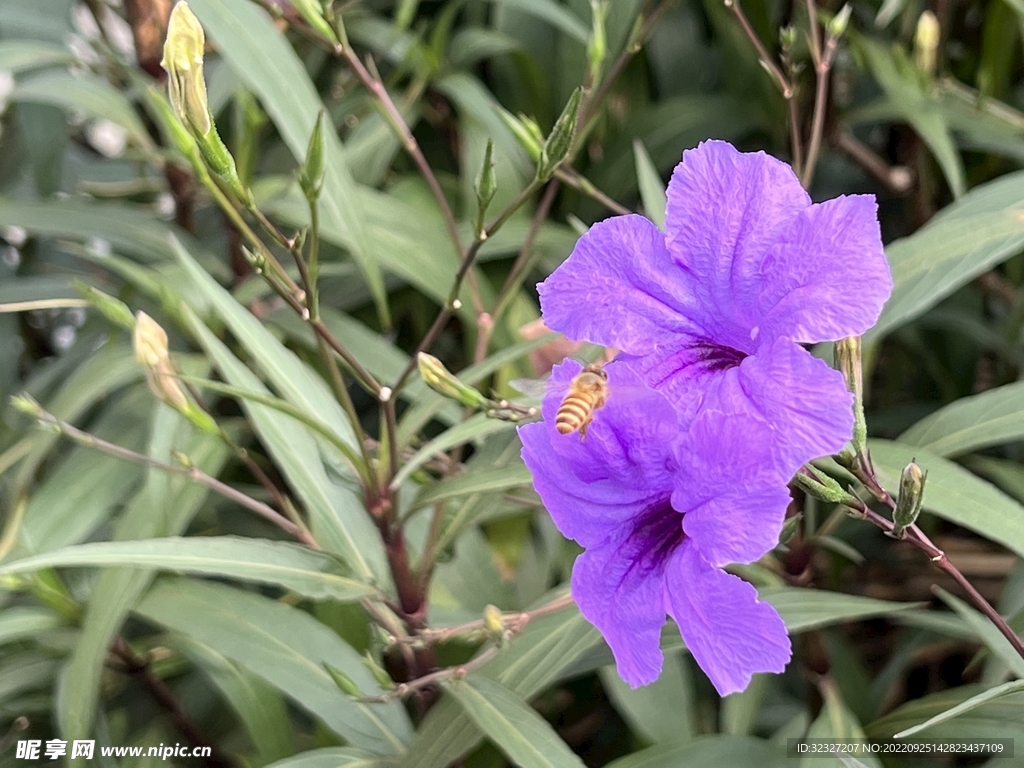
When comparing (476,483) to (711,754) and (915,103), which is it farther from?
(915,103)

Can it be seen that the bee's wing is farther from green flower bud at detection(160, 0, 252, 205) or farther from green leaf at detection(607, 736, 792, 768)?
green leaf at detection(607, 736, 792, 768)

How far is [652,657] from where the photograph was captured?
12.5 inches

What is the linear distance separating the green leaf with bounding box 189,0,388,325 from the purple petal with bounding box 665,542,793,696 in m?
0.36

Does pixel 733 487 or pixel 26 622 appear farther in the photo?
pixel 26 622

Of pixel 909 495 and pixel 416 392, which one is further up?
pixel 909 495

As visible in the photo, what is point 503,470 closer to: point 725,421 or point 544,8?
point 725,421

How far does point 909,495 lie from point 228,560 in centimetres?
30

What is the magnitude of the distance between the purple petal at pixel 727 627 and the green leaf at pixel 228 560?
21 cm

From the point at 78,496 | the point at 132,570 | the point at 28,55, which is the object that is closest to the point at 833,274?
the point at 132,570

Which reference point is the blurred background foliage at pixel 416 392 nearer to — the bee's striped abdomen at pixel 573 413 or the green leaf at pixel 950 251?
the green leaf at pixel 950 251

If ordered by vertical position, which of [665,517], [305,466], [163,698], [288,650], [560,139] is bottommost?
[163,698]

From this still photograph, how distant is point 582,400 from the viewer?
0.28 meters

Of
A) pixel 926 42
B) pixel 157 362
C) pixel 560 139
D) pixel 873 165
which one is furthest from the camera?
pixel 873 165

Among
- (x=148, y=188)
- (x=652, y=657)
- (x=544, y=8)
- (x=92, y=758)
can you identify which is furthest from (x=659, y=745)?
(x=148, y=188)
